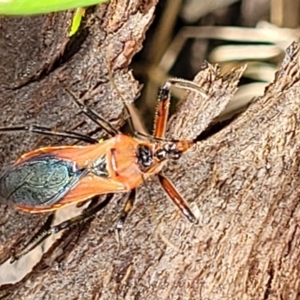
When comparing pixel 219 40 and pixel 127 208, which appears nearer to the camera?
pixel 127 208

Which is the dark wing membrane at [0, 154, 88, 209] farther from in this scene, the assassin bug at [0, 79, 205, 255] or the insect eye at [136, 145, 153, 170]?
the insect eye at [136, 145, 153, 170]

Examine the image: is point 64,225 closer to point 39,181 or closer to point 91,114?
point 39,181

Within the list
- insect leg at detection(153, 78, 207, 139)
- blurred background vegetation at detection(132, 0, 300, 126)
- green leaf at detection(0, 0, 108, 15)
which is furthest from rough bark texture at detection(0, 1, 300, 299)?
blurred background vegetation at detection(132, 0, 300, 126)

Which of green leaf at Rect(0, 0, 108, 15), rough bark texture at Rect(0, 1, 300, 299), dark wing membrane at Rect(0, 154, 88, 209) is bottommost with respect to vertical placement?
rough bark texture at Rect(0, 1, 300, 299)

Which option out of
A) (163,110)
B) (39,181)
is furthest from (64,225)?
(163,110)

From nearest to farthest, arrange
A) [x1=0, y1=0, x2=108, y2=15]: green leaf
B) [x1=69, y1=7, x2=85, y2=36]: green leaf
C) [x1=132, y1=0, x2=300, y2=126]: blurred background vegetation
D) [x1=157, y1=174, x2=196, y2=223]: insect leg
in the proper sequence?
[x1=0, y1=0, x2=108, y2=15]: green leaf, [x1=157, y1=174, x2=196, y2=223]: insect leg, [x1=69, y1=7, x2=85, y2=36]: green leaf, [x1=132, y1=0, x2=300, y2=126]: blurred background vegetation

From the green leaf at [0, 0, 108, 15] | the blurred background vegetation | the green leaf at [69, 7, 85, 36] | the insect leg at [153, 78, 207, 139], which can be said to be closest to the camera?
the green leaf at [0, 0, 108, 15]

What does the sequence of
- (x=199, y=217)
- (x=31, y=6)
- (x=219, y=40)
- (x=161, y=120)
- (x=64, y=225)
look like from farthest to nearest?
(x=219, y=40) → (x=161, y=120) → (x=64, y=225) → (x=199, y=217) → (x=31, y=6)
